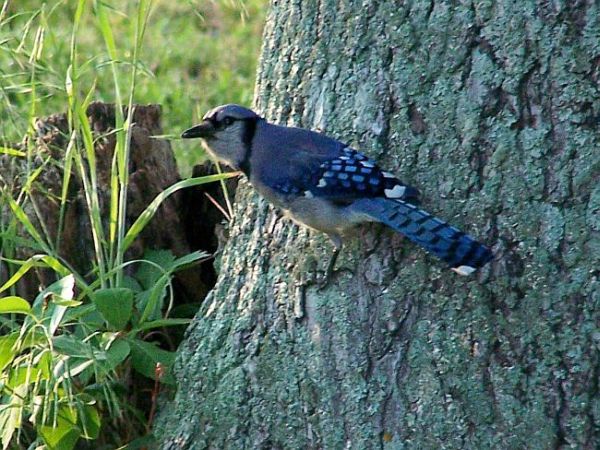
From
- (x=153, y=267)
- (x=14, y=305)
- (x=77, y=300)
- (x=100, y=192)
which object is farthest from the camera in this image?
(x=100, y=192)

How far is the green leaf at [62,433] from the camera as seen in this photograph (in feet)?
10.7

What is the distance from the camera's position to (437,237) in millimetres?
2924

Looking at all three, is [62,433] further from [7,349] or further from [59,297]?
[59,297]

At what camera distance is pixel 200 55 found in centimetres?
701

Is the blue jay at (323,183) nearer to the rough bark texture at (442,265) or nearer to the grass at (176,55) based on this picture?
the rough bark texture at (442,265)

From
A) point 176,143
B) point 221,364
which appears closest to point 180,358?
point 221,364

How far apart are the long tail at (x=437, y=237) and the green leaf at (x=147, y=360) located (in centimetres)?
88

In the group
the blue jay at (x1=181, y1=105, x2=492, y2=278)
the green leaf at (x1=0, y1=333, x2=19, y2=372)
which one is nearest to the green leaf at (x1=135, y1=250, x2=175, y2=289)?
the blue jay at (x1=181, y1=105, x2=492, y2=278)

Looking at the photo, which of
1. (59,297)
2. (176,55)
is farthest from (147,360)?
(176,55)

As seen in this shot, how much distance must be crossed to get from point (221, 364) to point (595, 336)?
3.69 ft

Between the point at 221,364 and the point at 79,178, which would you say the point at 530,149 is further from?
the point at 79,178

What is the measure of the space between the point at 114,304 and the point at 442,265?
3.24 ft

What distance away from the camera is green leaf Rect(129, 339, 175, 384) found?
3439 mm

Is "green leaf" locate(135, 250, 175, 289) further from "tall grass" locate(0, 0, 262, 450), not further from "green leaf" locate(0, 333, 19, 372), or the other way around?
"green leaf" locate(0, 333, 19, 372)
